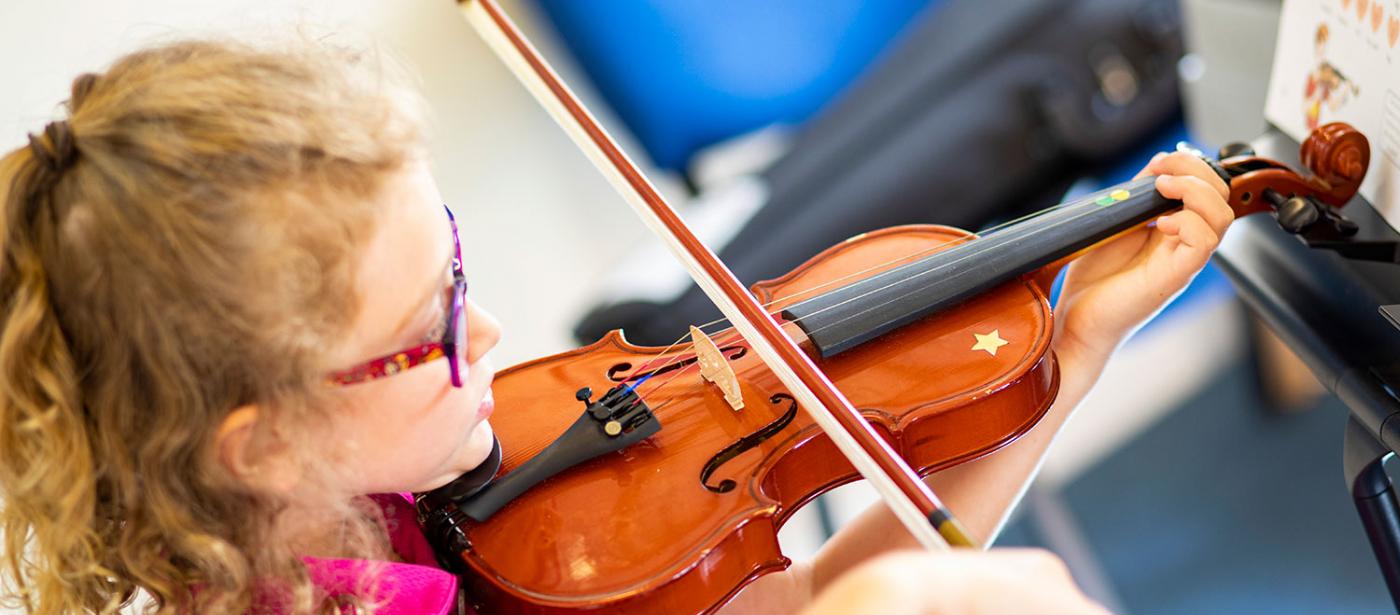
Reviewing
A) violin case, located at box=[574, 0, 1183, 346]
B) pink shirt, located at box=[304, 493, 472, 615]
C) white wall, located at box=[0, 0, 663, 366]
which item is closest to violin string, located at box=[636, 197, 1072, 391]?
pink shirt, located at box=[304, 493, 472, 615]

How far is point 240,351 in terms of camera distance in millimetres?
649

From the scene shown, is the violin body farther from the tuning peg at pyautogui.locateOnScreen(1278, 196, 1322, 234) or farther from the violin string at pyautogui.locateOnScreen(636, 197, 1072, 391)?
the tuning peg at pyautogui.locateOnScreen(1278, 196, 1322, 234)

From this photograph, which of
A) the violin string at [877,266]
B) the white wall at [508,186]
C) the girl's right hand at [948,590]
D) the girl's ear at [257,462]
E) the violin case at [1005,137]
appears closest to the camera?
the girl's right hand at [948,590]

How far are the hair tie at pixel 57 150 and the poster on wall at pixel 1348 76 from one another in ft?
2.64

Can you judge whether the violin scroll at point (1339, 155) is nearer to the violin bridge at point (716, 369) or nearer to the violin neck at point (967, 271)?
the violin neck at point (967, 271)

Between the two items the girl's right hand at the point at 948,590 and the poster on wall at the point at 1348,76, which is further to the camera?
the poster on wall at the point at 1348,76

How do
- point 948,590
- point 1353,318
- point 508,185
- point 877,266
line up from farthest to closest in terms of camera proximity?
1. point 508,185
2. point 877,266
3. point 1353,318
4. point 948,590

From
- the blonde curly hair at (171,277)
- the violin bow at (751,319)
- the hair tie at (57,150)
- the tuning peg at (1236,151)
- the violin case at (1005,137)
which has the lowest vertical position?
the violin case at (1005,137)

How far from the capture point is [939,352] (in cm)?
85

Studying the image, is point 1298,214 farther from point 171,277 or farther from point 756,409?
point 171,277

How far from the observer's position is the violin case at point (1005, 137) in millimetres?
1613

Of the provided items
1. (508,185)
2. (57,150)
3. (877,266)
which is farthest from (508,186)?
(57,150)

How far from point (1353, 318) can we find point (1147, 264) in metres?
0.14

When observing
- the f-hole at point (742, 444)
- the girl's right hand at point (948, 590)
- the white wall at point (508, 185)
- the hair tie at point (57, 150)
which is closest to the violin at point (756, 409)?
the f-hole at point (742, 444)
